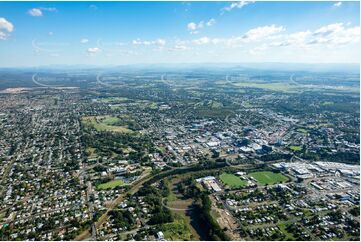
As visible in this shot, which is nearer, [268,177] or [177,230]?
[177,230]

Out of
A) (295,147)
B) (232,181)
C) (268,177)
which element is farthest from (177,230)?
(295,147)

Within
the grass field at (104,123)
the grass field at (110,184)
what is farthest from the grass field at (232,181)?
the grass field at (104,123)

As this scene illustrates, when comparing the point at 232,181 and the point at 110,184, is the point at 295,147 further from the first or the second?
the point at 110,184

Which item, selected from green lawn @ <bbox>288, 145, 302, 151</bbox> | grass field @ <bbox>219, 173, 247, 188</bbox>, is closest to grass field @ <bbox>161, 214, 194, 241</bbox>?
grass field @ <bbox>219, 173, 247, 188</bbox>

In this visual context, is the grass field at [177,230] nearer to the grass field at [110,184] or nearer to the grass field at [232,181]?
the grass field at [232,181]

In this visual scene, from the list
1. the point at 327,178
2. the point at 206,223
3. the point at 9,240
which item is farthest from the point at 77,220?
the point at 327,178

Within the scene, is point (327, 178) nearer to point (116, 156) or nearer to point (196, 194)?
point (196, 194)

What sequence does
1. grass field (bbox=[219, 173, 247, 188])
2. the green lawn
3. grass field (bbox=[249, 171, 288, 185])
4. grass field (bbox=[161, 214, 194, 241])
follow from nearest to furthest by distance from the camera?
grass field (bbox=[161, 214, 194, 241]) < grass field (bbox=[219, 173, 247, 188]) < grass field (bbox=[249, 171, 288, 185]) < the green lawn

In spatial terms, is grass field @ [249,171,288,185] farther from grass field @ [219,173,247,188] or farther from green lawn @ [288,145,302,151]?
green lawn @ [288,145,302,151]
